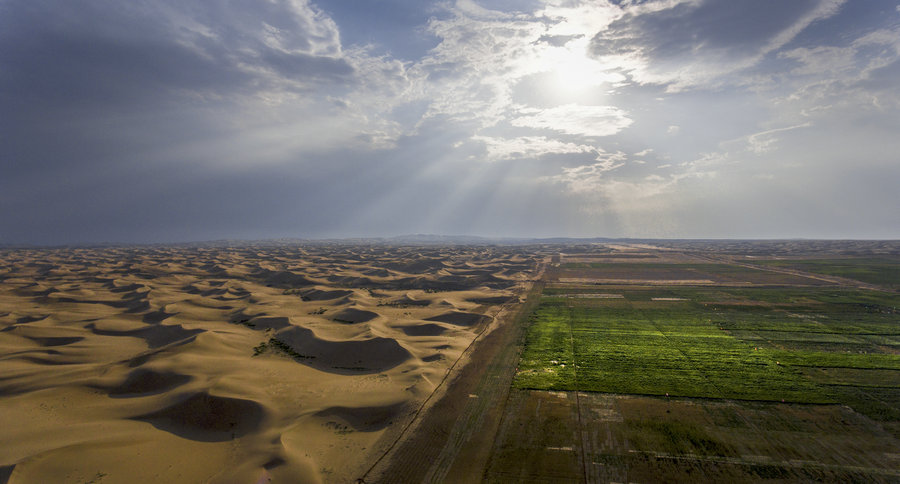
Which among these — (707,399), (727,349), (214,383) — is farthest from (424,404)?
(727,349)

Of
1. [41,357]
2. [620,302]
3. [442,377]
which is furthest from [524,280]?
[41,357]

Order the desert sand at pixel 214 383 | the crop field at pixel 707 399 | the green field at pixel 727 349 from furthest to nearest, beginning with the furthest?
the green field at pixel 727 349 < the crop field at pixel 707 399 < the desert sand at pixel 214 383

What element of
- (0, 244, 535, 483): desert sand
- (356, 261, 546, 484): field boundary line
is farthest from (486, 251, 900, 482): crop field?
(0, 244, 535, 483): desert sand

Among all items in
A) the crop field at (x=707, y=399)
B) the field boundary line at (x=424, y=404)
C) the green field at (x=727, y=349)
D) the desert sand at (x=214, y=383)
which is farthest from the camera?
the green field at (x=727, y=349)

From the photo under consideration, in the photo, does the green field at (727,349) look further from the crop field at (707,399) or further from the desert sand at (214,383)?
the desert sand at (214,383)

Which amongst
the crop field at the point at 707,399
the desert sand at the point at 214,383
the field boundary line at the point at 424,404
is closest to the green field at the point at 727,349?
the crop field at the point at 707,399

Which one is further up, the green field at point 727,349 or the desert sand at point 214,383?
the green field at point 727,349

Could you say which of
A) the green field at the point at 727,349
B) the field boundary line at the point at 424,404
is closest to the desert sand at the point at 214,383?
the field boundary line at the point at 424,404

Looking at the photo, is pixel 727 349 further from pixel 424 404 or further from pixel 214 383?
pixel 214 383

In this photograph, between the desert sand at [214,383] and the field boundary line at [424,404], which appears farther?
the field boundary line at [424,404]
